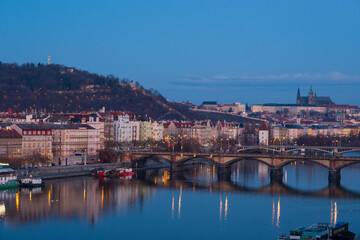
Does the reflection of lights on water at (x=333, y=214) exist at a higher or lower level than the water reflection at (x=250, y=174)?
lower

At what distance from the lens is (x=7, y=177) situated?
146ft

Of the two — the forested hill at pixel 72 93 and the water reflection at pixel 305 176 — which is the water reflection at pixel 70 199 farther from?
the forested hill at pixel 72 93

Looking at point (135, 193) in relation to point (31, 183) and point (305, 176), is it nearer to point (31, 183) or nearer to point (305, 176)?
point (31, 183)

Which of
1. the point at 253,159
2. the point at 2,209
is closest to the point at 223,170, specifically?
the point at 253,159

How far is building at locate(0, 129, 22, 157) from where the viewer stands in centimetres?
5191

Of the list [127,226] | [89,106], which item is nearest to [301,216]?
[127,226]

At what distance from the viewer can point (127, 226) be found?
35188 mm

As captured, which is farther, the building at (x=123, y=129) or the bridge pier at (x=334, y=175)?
the building at (x=123, y=129)

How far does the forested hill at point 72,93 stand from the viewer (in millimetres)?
95438

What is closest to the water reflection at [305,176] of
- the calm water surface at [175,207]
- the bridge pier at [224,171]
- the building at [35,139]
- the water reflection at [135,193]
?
the calm water surface at [175,207]

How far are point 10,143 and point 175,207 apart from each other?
1631cm

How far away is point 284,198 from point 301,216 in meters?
6.10

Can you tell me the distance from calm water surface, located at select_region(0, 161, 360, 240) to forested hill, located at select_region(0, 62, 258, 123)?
44.3 metres

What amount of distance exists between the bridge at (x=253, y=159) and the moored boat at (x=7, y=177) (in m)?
14.3
